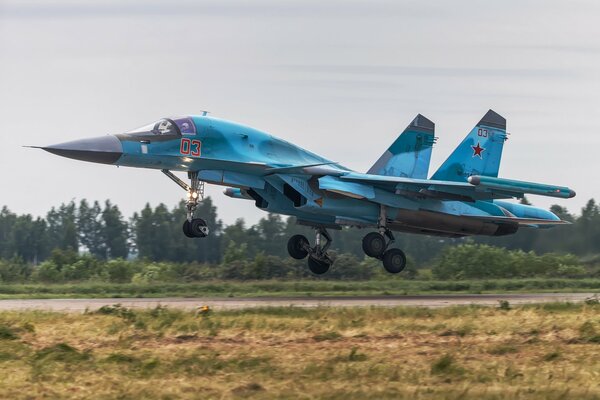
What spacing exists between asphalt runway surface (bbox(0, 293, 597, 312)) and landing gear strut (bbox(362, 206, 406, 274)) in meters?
1.92

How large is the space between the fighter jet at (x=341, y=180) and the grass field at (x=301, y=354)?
629 centimetres

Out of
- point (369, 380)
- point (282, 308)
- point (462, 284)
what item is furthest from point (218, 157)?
point (369, 380)

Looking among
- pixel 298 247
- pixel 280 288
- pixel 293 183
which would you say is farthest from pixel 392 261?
pixel 280 288

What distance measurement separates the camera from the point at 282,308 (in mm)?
16828

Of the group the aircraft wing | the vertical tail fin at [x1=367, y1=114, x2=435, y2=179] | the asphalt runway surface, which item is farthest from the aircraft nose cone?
the vertical tail fin at [x1=367, y1=114, x2=435, y2=179]

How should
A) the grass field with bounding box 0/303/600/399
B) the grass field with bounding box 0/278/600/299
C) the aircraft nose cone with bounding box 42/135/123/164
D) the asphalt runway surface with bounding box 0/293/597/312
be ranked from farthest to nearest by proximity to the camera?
the grass field with bounding box 0/278/600/299 < the aircraft nose cone with bounding box 42/135/123/164 < the asphalt runway surface with bounding box 0/293/597/312 < the grass field with bounding box 0/303/600/399

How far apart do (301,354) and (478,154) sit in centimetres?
1398

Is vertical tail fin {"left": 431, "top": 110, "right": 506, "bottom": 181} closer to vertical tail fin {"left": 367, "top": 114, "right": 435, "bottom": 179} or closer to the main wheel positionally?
vertical tail fin {"left": 367, "top": 114, "right": 435, "bottom": 179}

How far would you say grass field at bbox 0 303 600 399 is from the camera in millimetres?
10930

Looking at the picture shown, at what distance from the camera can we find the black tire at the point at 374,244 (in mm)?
23688

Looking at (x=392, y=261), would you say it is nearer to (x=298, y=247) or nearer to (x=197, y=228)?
(x=298, y=247)

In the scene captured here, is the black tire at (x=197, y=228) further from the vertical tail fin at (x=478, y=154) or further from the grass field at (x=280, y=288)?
the vertical tail fin at (x=478, y=154)

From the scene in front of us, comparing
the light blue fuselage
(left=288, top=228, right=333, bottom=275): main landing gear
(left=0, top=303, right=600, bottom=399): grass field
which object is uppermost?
the light blue fuselage

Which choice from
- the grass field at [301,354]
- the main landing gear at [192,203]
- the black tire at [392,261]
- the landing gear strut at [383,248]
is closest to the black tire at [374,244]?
the landing gear strut at [383,248]
